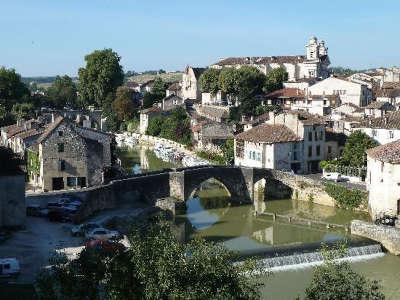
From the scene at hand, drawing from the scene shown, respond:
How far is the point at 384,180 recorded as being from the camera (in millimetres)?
40625

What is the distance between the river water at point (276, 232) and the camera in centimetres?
→ 2995

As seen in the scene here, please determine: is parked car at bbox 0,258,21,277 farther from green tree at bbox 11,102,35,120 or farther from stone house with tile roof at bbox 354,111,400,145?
green tree at bbox 11,102,35,120

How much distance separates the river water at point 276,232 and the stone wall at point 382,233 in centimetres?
63

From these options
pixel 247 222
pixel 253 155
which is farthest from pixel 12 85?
pixel 247 222

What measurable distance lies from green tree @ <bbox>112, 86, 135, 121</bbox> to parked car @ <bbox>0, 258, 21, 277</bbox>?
76.9m

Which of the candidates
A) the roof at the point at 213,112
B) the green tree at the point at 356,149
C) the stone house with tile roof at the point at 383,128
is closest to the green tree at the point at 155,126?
the roof at the point at 213,112

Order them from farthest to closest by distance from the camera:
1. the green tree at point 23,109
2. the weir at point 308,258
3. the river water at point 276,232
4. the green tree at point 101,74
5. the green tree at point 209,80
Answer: the green tree at point 101,74 < the green tree at point 209,80 < the green tree at point 23,109 < the weir at point 308,258 < the river water at point 276,232

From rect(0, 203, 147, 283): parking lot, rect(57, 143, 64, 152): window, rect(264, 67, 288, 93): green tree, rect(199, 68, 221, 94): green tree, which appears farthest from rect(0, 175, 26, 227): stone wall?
rect(264, 67, 288, 93): green tree

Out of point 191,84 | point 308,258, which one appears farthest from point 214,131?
point 191,84

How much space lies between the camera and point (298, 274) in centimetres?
3092

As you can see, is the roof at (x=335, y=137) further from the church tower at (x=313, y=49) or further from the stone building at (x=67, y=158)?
the church tower at (x=313, y=49)

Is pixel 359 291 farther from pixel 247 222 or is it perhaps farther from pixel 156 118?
pixel 156 118

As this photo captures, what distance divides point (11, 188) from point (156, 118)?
185ft

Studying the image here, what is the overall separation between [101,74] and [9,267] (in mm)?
88512
